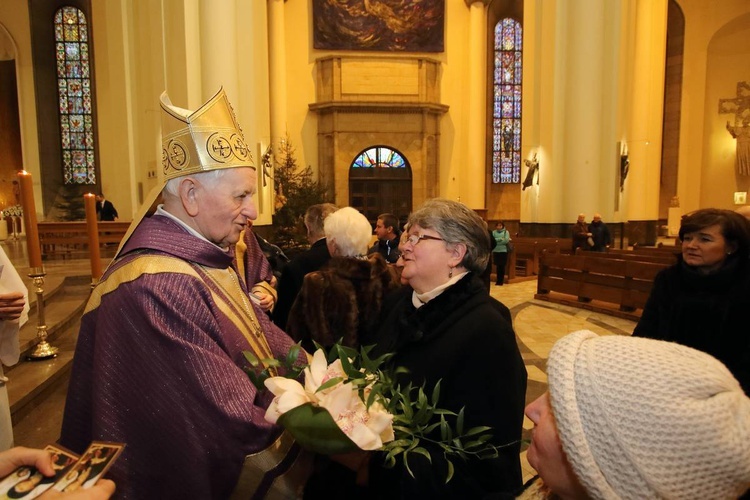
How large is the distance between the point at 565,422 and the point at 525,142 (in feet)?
48.3

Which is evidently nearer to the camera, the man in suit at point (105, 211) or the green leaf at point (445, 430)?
the green leaf at point (445, 430)

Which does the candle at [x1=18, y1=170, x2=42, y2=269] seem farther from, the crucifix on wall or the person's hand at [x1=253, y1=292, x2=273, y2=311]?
the crucifix on wall

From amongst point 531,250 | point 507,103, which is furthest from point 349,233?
point 507,103

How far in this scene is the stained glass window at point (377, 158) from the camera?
19.3 metres

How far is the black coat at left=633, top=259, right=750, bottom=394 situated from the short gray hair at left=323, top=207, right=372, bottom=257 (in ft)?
5.56

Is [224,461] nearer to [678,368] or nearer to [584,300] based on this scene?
[678,368]

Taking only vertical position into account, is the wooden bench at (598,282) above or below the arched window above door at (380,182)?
below

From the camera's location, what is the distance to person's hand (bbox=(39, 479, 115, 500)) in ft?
2.98

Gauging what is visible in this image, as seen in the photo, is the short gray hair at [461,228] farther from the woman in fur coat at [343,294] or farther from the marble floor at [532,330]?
the marble floor at [532,330]

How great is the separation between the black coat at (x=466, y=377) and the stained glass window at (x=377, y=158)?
17745mm

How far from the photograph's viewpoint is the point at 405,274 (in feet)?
6.45

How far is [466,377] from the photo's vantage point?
167 cm

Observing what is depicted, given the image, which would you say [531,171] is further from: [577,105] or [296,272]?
[296,272]

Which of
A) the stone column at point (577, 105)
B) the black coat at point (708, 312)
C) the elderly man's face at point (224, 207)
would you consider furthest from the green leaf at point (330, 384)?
the stone column at point (577, 105)
